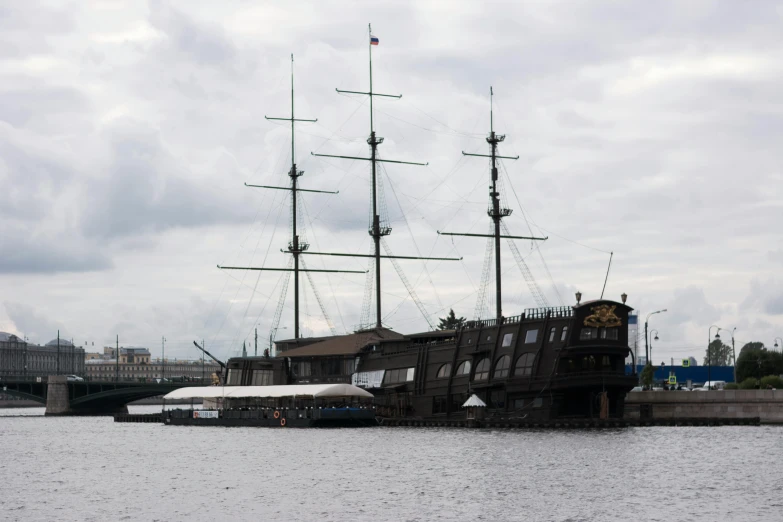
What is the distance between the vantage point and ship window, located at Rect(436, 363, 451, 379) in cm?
7757

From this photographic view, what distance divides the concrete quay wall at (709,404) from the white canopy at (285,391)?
64.4ft

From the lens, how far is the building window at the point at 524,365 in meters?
70.6

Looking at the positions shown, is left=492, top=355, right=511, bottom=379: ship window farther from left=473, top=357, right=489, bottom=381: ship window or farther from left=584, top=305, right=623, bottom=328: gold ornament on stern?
left=584, top=305, right=623, bottom=328: gold ornament on stern

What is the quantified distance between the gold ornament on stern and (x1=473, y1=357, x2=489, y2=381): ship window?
7.95 metres

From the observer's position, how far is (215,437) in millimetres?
81188

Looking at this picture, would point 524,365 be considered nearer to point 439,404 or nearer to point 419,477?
point 439,404

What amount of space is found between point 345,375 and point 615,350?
24.4 metres

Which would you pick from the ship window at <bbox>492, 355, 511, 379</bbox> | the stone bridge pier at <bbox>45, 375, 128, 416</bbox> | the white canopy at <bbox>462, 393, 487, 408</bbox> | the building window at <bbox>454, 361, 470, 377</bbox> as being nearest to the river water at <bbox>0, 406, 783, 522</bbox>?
the white canopy at <bbox>462, 393, 487, 408</bbox>

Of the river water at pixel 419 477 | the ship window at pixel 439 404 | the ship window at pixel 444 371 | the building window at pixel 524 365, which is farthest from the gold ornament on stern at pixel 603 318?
the ship window at pixel 439 404

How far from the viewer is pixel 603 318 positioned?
229 ft

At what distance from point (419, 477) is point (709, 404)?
36656 mm

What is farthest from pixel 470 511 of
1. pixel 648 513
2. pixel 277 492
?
pixel 277 492

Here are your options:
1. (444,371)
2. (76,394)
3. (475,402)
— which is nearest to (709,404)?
(475,402)

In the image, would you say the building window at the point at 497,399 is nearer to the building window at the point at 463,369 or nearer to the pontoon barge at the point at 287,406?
the building window at the point at 463,369
